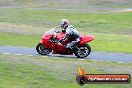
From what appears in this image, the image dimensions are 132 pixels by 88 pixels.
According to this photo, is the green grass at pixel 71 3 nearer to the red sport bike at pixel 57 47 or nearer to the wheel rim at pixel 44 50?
the red sport bike at pixel 57 47

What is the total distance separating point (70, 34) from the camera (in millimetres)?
22828

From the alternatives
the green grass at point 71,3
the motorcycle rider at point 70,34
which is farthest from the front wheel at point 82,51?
the green grass at point 71,3

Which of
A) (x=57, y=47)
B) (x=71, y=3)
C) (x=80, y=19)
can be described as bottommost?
(x=80, y=19)

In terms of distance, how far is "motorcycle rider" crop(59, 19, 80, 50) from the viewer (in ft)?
74.4

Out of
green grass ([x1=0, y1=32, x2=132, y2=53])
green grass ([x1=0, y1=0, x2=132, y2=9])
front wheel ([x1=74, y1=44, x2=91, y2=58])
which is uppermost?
green grass ([x1=0, y1=0, x2=132, y2=9])

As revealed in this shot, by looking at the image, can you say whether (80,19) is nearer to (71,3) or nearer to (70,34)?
(71,3)

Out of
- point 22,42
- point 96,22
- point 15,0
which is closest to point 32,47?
point 22,42

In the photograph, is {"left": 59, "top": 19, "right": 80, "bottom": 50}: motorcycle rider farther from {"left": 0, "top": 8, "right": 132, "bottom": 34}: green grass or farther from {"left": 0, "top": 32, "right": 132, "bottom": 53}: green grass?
{"left": 0, "top": 8, "right": 132, "bottom": 34}: green grass

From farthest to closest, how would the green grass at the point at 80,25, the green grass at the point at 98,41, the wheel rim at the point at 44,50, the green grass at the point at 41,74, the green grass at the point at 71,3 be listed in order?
the green grass at the point at 71,3, the green grass at the point at 80,25, the green grass at the point at 98,41, the wheel rim at the point at 44,50, the green grass at the point at 41,74

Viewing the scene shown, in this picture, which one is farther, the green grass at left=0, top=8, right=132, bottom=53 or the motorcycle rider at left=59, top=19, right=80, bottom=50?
the green grass at left=0, top=8, right=132, bottom=53

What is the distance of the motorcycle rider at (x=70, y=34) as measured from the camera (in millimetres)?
22670

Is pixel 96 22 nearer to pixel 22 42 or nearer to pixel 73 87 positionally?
pixel 22 42

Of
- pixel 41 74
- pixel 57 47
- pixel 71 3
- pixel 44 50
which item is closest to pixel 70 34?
pixel 57 47

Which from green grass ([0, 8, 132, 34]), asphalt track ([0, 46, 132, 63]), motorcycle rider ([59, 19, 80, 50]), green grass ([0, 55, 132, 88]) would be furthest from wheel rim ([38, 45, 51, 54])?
green grass ([0, 8, 132, 34])
